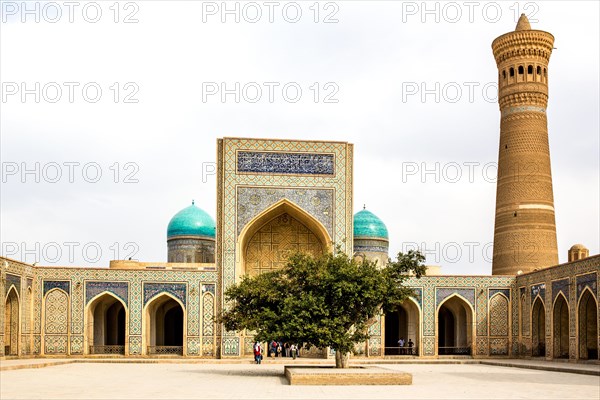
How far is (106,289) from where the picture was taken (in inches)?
902

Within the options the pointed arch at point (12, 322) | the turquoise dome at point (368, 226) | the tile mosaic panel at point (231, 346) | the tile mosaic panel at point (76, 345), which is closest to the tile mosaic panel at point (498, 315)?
the turquoise dome at point (368, 226)

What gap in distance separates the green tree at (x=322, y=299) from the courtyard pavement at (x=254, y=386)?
3.32 feet

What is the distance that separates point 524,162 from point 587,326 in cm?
732

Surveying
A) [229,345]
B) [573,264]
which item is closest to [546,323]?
[573,264]

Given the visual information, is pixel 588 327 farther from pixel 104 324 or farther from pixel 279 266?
pixel 104 324

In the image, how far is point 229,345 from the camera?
73.4ft

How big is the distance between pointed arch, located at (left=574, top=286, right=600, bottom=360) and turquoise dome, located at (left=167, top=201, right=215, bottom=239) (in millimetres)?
14760

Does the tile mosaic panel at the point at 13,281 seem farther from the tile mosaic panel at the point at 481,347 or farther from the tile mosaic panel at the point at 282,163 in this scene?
the tile mosaic panel at the point at 481,347

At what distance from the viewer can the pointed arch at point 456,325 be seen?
2435cm

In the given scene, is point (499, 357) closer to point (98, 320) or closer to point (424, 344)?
point (424, 344)

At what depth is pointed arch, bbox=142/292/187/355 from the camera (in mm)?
Result: 23000

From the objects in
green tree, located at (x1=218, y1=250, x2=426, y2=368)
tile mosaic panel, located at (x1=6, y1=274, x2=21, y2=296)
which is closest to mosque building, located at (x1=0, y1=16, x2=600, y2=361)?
tile mosaic panel, located at (x1=6, y1=274, x2=21, y2=296)

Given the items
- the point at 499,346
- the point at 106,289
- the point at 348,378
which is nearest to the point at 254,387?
the point at 348,378

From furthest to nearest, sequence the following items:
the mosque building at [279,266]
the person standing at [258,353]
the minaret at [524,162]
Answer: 1. the minaret at [524,162]
2. the mosque building at [279,266]
3. the person standing at [258,353]
